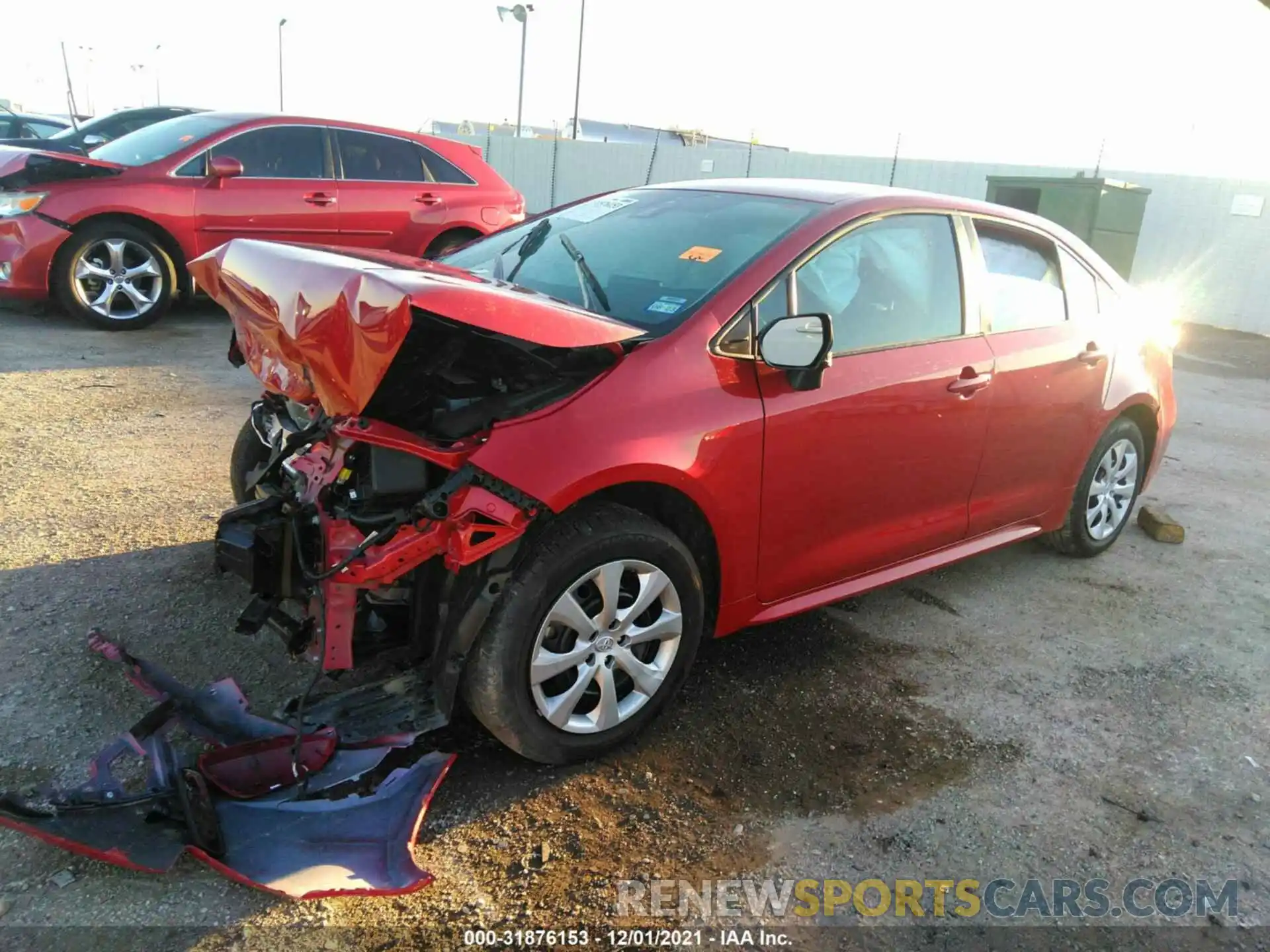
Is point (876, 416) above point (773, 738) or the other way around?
above

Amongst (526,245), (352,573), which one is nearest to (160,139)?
(526,245)

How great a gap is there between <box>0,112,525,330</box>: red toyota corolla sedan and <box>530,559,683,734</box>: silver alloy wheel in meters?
4.89

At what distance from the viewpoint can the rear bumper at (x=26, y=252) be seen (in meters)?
6.97

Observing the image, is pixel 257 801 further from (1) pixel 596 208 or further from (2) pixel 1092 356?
(2) pixel 1092 356

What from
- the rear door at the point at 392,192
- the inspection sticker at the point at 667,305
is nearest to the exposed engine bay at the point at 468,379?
the inspection sticker at the point at 667,305

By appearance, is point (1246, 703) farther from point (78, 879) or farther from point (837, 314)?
point (78, 879)

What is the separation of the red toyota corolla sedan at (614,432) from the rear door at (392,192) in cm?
482

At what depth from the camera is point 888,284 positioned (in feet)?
11.5

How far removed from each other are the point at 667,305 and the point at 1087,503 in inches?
103

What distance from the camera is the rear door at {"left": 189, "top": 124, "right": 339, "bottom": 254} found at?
7.67 meters

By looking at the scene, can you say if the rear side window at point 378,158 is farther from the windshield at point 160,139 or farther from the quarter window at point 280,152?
the windshield at point 160,139

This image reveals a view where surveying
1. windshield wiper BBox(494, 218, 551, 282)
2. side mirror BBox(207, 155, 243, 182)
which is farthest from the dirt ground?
side mirror BBox(207, 155, 243, 182)

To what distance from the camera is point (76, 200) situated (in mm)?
7094

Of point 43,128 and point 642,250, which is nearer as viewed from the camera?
point 642,250
